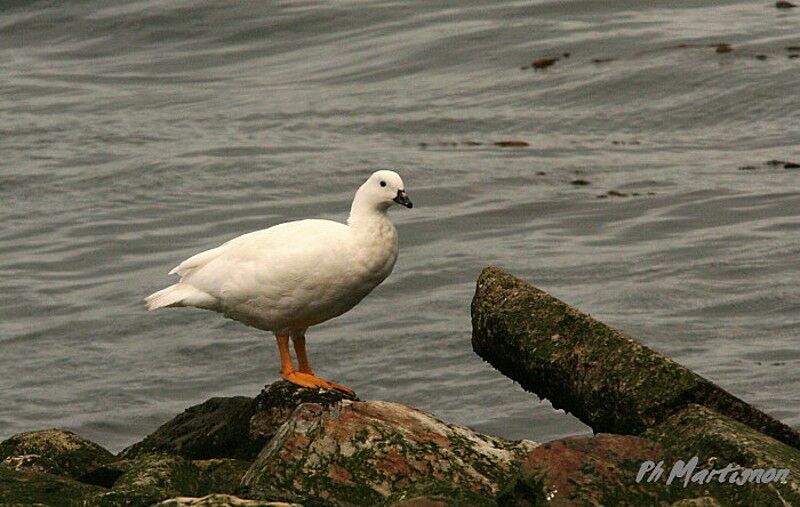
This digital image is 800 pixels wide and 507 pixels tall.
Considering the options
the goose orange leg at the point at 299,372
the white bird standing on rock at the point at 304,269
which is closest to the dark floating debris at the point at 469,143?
the goose orange leg at the point at 299,372

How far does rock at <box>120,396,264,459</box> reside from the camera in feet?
25.7

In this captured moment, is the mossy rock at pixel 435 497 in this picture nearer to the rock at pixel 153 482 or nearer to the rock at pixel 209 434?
the rock at pixel 153 482

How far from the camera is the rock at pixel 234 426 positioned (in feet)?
25.4

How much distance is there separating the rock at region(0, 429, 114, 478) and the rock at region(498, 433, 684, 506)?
2.69 metres

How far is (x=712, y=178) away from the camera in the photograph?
1555cm

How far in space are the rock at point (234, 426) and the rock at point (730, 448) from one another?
183 cm

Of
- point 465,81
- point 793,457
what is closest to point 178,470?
point 793,457

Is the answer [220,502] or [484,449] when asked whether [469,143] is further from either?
[220,502]

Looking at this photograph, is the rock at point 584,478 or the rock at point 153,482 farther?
the rock at point 153,482

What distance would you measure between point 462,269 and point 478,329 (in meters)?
5.47

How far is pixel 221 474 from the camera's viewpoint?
732 cm

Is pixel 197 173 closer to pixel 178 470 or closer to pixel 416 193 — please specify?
pixel 416 193

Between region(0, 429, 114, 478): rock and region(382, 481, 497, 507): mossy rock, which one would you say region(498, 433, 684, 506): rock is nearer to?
region(382, 481, 497, 507): mossy rock
